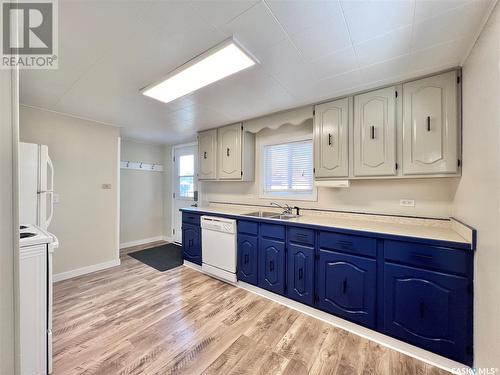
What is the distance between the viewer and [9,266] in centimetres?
54

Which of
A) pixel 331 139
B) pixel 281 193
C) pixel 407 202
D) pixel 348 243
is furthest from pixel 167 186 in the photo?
pixel 407 202

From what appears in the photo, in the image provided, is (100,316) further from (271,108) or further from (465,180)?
(465,180)

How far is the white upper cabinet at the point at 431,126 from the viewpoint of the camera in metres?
1.79

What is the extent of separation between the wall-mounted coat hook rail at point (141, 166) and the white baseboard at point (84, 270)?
188 cm

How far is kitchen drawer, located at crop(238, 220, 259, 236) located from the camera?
104 inches

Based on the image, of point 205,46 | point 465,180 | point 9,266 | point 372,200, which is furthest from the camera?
point 372,200

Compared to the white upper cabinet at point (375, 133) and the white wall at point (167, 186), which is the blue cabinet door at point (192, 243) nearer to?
the white wall at point (167, 186)

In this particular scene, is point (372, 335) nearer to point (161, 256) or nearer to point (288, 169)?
point (288, 169)

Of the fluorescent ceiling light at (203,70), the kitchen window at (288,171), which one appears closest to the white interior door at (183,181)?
the kitchen window at (288,171)

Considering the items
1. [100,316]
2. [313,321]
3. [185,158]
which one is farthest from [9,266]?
[185,158]

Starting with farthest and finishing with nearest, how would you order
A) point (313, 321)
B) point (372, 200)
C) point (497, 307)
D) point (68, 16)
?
point (372, 200), point (313, 321), point (68, 16), point (497, 307)

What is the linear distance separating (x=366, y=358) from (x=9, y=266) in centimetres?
220

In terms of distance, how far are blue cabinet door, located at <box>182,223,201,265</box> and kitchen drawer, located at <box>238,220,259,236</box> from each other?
83 cm

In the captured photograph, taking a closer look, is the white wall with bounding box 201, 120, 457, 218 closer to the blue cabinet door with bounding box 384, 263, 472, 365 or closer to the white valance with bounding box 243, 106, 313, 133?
the white valance with bounding box 243, 106, 313, 133
